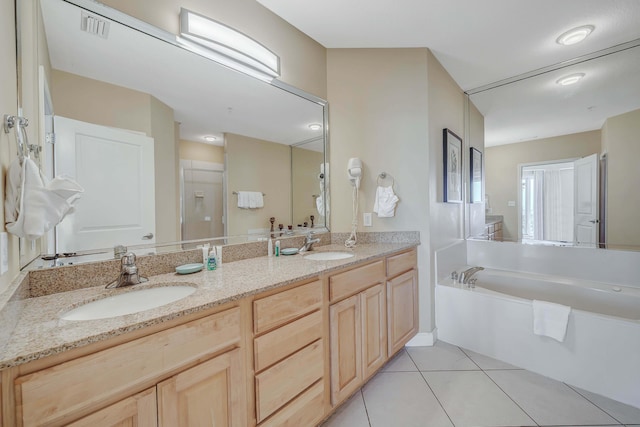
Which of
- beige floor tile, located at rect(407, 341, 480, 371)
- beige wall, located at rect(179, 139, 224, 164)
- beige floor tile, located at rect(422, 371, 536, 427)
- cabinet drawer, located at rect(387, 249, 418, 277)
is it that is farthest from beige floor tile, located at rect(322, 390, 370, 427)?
beige wall, located at rect(179, 139, 224, 164)

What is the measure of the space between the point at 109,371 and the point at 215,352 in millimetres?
309

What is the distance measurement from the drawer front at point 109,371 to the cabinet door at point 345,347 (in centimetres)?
68

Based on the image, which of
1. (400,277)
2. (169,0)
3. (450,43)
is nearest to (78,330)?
(169,0)

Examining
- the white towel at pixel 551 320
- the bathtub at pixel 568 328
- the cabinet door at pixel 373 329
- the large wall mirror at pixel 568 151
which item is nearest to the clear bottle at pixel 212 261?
the cabinet door at pixel 373 329

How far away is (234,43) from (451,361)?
105 inches

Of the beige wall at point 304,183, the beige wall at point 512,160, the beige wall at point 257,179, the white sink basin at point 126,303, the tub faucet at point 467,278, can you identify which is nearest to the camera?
the white sink basin at point 126,303

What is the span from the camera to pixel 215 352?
0.94 m

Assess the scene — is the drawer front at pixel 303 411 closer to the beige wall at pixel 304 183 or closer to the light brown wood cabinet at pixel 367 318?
the light brown wood cabinet at pixel 367 318

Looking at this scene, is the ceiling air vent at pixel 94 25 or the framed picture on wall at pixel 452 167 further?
the framed picture on wall at pixel 452 167

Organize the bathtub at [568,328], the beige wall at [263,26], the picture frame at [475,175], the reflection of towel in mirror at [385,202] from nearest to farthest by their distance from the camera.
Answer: the beige wall at [263,26] → the bathtub at [568,328] → the reflection of towel in mirror at [385,202] → the picture frame at [475,175]

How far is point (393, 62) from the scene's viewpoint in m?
2.25

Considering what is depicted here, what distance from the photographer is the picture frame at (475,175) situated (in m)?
2.97

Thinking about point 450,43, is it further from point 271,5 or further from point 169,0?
point 169,0

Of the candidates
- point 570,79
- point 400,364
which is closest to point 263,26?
point 400,364
